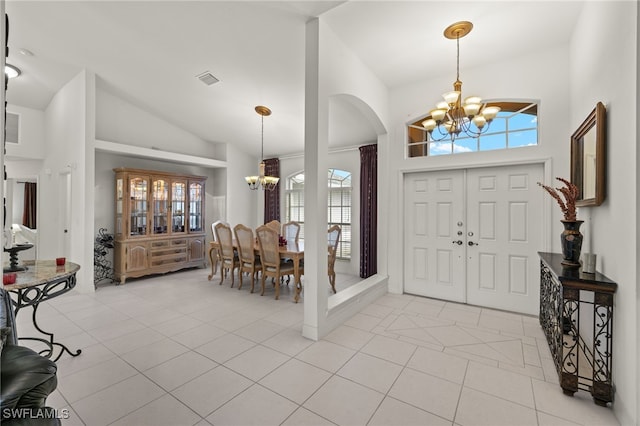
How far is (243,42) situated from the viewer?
337 centimetres

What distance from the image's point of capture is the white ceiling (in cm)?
285

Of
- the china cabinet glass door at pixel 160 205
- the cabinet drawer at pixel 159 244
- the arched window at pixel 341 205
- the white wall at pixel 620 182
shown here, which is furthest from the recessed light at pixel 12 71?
the white wall at pixel 620 182

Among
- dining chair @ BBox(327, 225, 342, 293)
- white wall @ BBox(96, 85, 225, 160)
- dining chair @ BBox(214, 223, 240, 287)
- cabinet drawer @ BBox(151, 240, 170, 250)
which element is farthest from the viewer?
cabinet drawer @ BBox(151, 240, 170, 250)

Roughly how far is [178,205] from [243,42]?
3702 mm

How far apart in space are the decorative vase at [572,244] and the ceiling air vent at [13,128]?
816cm

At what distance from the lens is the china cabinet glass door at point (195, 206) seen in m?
6.08

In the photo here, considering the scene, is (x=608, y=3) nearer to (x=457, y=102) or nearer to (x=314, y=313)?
(x=457, y=102)

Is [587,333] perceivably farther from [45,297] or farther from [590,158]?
[45,297]

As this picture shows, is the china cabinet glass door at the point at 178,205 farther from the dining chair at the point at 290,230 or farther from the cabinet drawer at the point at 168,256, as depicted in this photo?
the dining chair at the point at 290,230

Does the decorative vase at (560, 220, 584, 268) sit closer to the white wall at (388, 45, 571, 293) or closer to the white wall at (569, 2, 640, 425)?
the white wall at (569, 2, 640, 425)

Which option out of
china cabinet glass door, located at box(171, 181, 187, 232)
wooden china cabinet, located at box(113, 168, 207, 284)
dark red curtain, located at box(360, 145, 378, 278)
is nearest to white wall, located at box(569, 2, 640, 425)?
dark red curtain, located at box(360, 145, 378, 278)

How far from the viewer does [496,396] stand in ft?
6.57

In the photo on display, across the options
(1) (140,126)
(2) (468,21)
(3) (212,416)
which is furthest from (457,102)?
(1) (140,126)

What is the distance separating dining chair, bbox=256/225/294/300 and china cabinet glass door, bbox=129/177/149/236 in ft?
8.77
